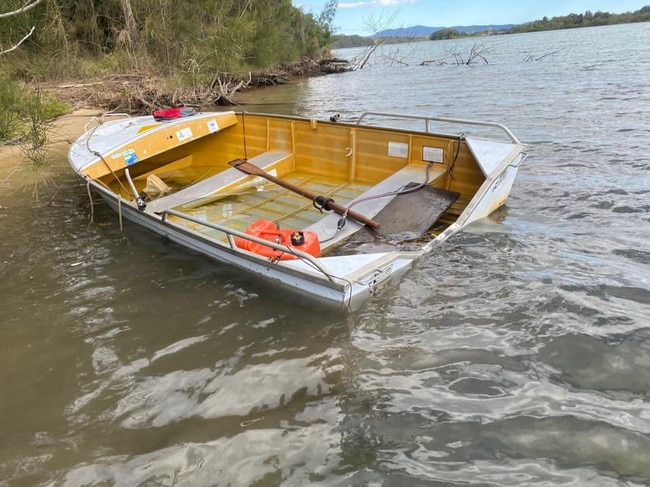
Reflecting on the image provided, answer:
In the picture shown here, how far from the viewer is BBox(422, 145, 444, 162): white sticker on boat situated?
6.61 meters

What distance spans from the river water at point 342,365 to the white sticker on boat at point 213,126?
2572 mm

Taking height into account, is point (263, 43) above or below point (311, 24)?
below

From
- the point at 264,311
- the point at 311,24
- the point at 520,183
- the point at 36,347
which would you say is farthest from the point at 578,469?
the point at 311,24

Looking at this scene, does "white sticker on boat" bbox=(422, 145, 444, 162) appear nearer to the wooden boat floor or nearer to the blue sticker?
the wooden boat floor

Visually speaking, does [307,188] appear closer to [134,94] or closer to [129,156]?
[129,156]

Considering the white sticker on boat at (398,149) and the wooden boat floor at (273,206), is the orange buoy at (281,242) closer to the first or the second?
the wooden boat floor at (273,206)

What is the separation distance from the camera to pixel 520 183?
8.09 meters

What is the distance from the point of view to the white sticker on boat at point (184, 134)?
8232 millimetres

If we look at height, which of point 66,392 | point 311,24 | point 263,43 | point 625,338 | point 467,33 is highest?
point 467,33

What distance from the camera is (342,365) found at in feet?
12.8

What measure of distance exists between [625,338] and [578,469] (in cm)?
156

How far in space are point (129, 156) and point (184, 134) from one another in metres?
1.14

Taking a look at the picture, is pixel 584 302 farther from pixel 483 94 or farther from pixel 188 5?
pixel 188 5

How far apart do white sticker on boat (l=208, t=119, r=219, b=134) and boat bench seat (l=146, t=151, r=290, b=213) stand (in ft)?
2.88
